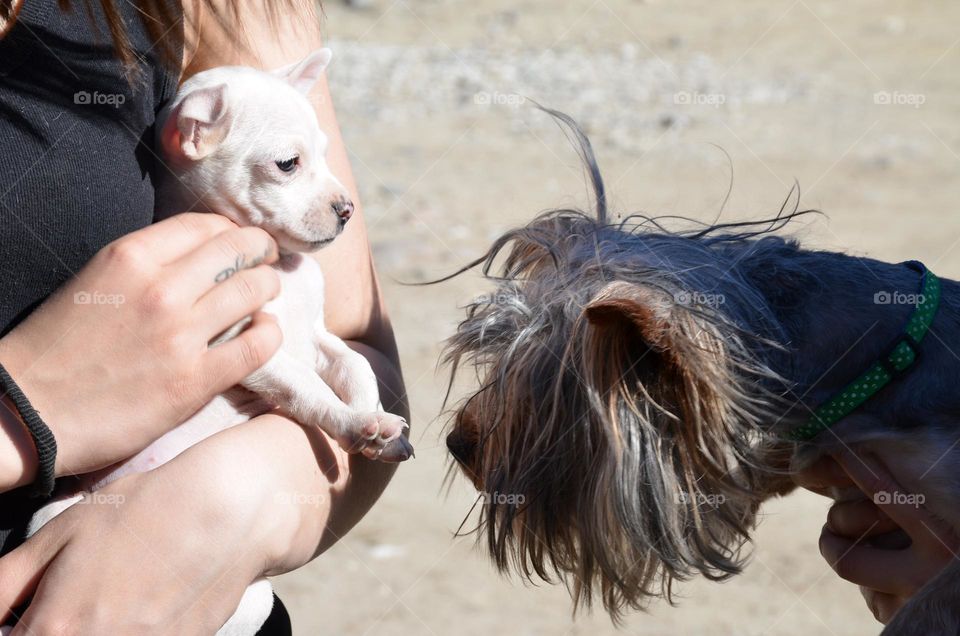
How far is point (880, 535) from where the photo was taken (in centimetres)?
225

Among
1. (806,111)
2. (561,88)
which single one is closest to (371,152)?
(561,88)

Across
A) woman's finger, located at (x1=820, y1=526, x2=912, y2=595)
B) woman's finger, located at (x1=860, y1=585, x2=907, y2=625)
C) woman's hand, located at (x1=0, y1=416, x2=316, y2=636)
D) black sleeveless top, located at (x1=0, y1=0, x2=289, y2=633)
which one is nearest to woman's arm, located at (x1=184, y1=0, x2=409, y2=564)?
black sleeveless top, located at (x1=0, y1=0, x2=289, y2=633)

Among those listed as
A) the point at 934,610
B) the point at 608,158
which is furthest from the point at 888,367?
the point at 608,158

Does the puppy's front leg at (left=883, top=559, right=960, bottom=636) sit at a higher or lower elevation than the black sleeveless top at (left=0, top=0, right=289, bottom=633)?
lower

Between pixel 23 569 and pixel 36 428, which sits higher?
pixel 36 428

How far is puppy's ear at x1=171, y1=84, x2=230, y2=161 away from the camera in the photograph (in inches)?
85.8

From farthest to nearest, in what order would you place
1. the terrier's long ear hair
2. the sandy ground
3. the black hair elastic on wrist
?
1. the sandy ground
2. the terrier's long ear hair
3. the black hair elastic on wrist

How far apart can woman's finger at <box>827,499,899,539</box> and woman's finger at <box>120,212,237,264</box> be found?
139cm

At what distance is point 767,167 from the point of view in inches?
376

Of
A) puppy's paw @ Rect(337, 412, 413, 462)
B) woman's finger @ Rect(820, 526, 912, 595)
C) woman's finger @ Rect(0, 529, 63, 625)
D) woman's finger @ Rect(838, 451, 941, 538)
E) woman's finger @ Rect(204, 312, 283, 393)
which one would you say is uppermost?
woman's finger @ Rect(204, 312, 283, 393)

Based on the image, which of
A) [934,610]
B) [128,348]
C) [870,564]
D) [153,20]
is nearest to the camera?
[128,348]

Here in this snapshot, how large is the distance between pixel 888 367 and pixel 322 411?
3.74 ft

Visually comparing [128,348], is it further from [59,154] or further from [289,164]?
[289,164]

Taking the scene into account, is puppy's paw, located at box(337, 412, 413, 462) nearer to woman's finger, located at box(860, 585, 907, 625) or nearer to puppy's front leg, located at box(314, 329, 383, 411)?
puppy's front leg, located at box(314, 329, 383, 411)
